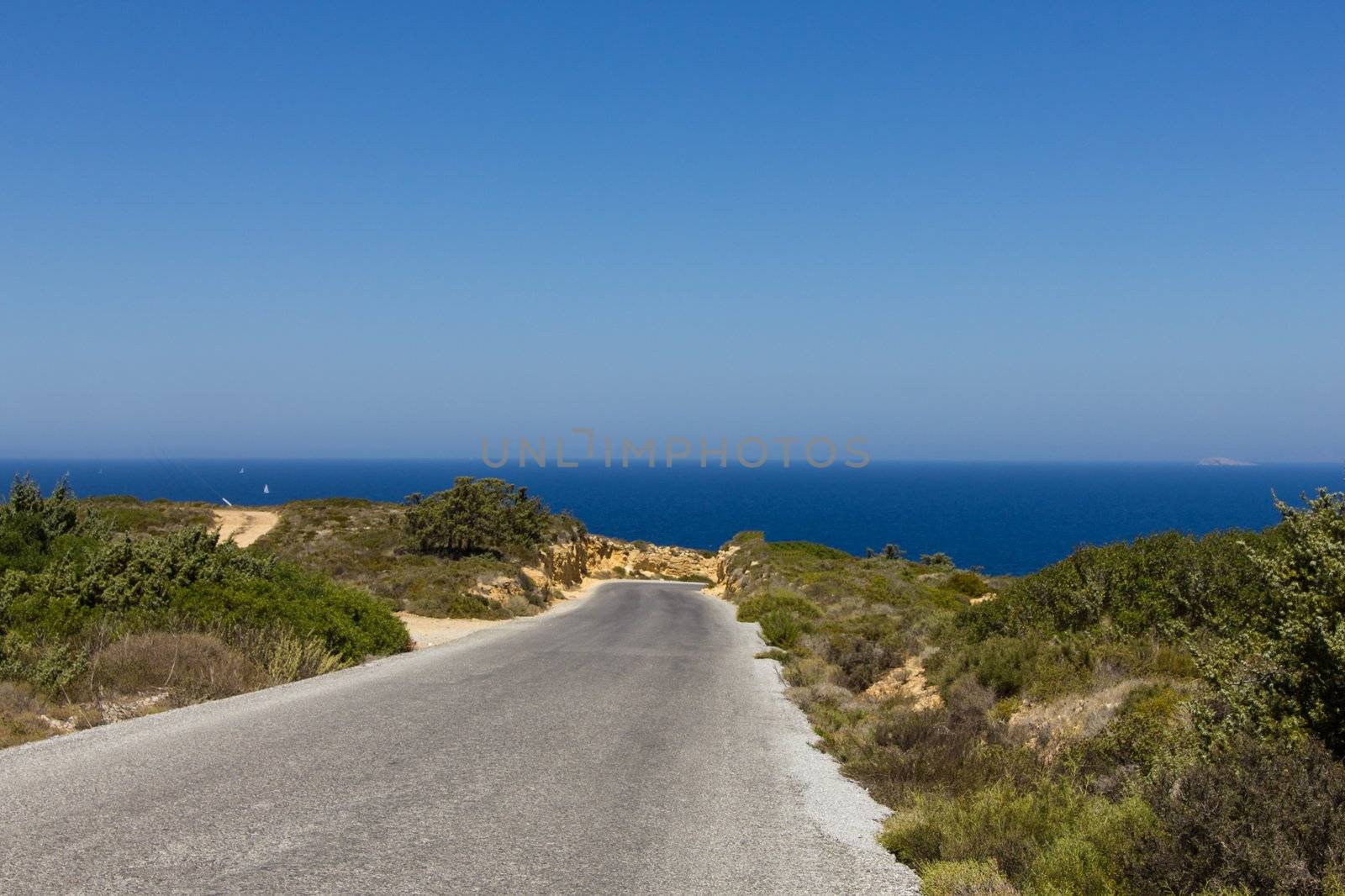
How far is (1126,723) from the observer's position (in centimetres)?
829

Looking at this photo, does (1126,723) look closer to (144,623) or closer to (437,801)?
(437,801)

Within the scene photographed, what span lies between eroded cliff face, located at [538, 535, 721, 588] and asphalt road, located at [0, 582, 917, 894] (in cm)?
3460

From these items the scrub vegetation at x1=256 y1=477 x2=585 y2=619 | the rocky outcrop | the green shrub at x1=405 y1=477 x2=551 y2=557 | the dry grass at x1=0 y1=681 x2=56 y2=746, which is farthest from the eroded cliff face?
the dry grass at x1=0 y1=681 x2=56 y2=746

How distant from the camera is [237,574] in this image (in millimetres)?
15320

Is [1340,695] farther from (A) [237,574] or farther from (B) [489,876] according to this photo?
(A) [237,574]

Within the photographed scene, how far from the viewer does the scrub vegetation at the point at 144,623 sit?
10203 millimetres

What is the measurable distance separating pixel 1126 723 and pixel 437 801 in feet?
20.2

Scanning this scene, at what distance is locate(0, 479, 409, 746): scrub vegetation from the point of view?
10.2 meters

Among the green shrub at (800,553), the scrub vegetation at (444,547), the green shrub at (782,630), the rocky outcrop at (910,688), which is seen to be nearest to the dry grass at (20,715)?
the rocky outcrop at (910,688)

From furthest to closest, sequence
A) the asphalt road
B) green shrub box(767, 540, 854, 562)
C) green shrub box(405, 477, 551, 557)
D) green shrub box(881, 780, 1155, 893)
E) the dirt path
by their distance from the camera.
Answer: the dirt path < green shrub box(767, 540, 854, 562) < green shrub box(405, 477, 551, 557) < the asphalt road < green shrub box(881, 780, 1155, 893)

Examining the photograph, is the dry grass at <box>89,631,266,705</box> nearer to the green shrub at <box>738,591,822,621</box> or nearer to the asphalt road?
the asphalt road

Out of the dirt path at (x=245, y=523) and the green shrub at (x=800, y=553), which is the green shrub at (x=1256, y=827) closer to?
the green shrub at (x=800, y=553)

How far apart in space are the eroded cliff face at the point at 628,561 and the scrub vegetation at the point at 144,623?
28.8 m

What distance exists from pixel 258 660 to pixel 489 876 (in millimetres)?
8749
